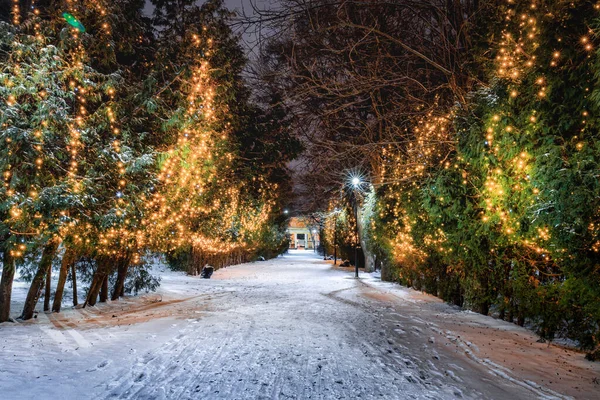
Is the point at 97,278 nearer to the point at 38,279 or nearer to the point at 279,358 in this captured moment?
the point at 38,279

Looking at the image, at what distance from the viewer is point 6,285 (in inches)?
286

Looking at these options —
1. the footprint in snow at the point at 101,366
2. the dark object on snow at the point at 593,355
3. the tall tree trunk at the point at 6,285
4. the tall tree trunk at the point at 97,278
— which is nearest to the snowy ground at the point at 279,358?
the footprint in snow at the point at 101,366

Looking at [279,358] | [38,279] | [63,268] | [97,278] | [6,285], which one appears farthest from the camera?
[97,278]

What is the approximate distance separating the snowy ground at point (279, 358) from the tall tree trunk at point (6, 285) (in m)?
0.38

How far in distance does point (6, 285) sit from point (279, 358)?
5.65 m

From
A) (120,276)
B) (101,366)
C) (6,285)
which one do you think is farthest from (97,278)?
(101,366)

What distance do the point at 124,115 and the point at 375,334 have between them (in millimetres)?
7673

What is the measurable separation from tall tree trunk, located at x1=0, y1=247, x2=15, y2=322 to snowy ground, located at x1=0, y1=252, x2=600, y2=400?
375mm

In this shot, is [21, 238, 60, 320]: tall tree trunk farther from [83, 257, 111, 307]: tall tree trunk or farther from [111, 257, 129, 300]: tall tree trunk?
[111, 257, 129, 300]: tall tree trunk

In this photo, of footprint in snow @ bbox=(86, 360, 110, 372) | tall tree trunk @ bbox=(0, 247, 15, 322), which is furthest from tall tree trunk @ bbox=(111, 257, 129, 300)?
footprint in snow @ bbox=(86, 360, 110, 372)

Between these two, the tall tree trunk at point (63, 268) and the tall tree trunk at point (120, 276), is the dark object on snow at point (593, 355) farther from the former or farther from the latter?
the tall tree trunk at point (120, 276)

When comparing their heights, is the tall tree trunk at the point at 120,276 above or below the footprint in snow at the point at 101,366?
above

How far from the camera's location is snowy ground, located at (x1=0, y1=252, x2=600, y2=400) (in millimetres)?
4383

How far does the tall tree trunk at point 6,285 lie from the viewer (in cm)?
718
